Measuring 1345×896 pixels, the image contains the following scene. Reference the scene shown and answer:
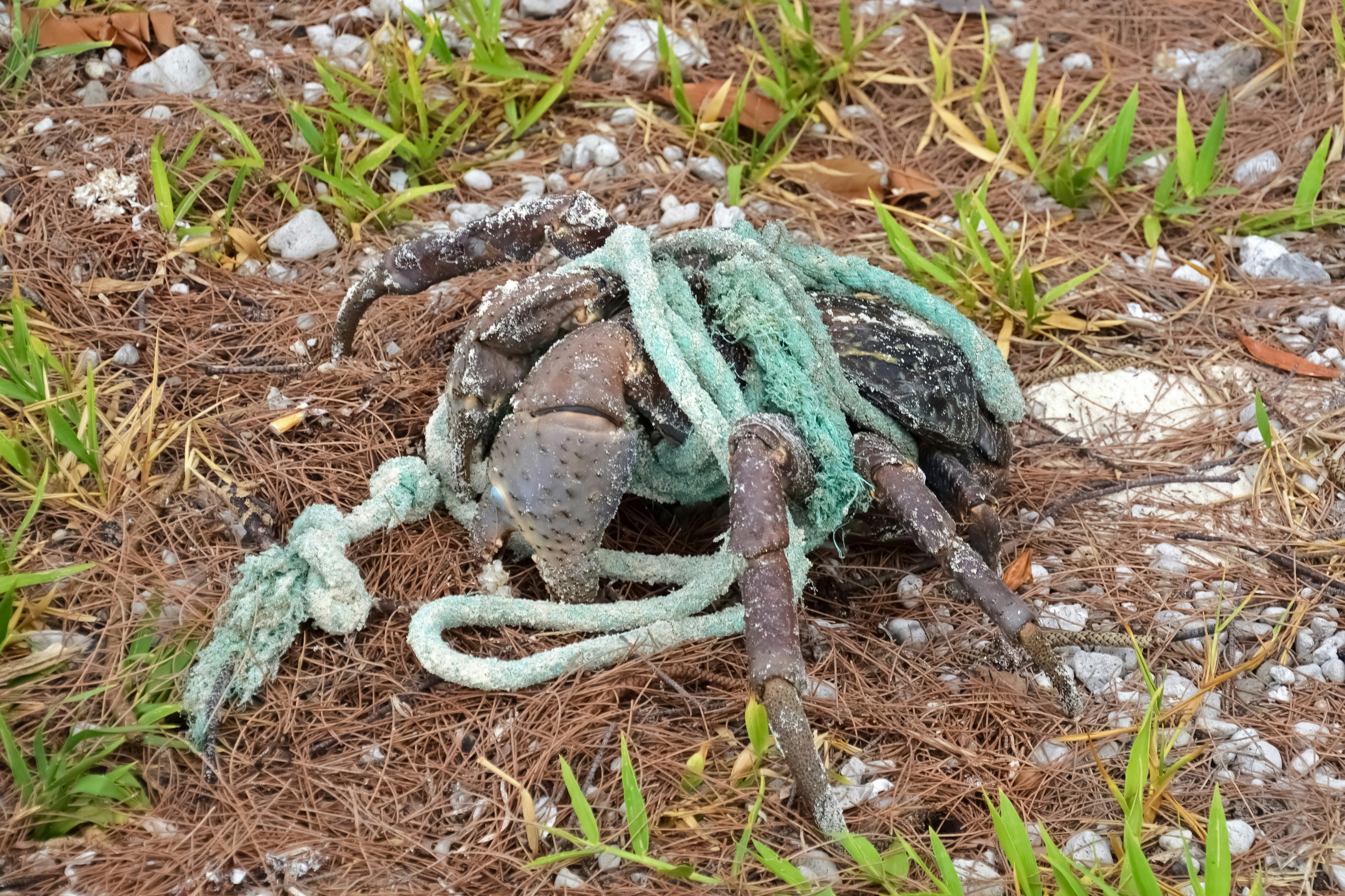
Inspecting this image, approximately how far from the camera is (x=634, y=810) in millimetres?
1799


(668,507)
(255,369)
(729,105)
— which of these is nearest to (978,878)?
(668,507)

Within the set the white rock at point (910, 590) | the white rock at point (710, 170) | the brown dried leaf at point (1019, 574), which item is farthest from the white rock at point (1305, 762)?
the white rock at point (710, 170)

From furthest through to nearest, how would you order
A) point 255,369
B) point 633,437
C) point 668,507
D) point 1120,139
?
point 1120,139 → point 255,369 → point 668,507 → point 633,437

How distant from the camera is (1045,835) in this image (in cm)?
166

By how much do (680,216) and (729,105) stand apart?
51 centimetres

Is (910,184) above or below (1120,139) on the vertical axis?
below

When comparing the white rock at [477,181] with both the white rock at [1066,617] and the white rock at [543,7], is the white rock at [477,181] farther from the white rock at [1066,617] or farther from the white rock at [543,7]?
the white rock at [1066,617]

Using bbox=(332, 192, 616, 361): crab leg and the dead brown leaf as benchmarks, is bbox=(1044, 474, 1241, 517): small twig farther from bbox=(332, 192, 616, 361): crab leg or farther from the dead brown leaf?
the dead brown leaf

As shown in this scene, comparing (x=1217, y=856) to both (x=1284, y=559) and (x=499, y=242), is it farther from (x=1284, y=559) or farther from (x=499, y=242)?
(x=499, y=242)

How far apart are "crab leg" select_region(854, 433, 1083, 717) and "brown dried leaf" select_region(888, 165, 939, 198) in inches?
56.8

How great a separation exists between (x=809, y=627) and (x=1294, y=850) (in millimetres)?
906

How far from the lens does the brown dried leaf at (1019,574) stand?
2.40 meters

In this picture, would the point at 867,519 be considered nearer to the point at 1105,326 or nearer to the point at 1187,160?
the point at 1105,326

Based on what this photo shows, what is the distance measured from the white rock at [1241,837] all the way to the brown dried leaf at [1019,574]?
65cm
